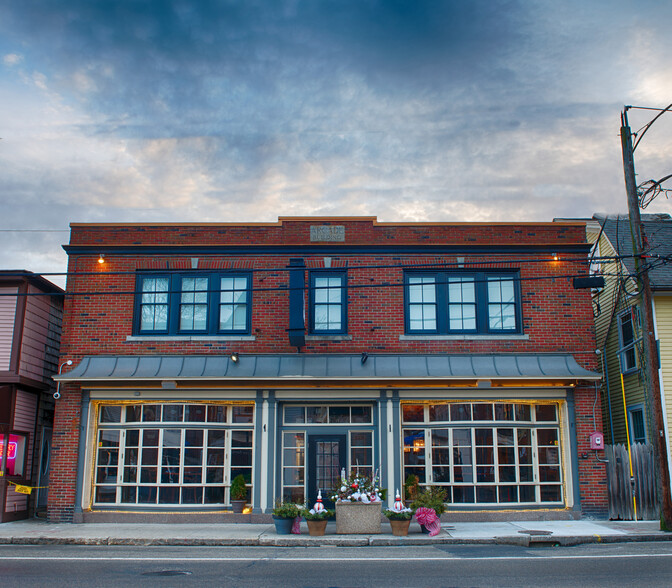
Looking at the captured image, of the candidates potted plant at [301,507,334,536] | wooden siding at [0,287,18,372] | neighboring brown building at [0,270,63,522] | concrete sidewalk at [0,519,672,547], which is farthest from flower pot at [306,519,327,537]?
wooden siding at [0,287,18,372]

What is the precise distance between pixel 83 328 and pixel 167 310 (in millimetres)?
2224

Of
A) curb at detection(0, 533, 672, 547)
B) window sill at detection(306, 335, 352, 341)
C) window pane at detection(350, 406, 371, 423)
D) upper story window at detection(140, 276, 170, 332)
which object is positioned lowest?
curb at detection(0, 533, 672, 547)

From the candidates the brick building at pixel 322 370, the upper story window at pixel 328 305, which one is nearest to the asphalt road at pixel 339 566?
the brick building at pixel 322 370

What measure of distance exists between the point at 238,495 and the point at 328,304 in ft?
17.6

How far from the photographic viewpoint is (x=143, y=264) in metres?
19.2

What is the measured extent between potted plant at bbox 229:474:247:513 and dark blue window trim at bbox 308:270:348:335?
424cm

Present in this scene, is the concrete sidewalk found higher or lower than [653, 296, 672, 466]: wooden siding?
lower

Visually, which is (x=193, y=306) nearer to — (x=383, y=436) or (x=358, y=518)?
(x=383, y=436)

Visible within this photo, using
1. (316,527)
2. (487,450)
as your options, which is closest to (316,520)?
(316,527)

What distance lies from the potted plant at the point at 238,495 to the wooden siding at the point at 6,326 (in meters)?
6.83

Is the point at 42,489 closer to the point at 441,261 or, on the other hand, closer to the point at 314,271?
the point at 314,271

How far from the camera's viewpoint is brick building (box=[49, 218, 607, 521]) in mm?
18125

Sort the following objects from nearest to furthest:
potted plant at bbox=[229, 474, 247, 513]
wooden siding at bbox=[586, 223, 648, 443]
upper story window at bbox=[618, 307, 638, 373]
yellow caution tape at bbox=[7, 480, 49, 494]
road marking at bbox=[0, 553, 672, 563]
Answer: road marking at bbox=[0, 553, 672, 563]
potted plant at bbox=[229, 474, 247, 513]
yellow caution tape at bbox=[7, 480, 49, 494]
upper story window at bbox=[618, 307, 638, 373]
wooden siding at bbox=[586, 223, 648, 443]

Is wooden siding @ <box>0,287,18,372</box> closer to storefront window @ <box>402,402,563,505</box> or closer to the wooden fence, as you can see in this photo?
storefront window @ <box>402,402,563,505</box>
